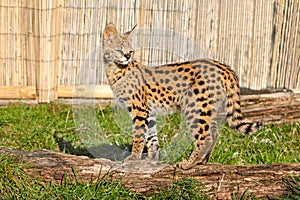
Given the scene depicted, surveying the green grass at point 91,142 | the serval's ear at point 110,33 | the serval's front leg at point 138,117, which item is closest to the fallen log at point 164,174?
the green grass at point 91,142

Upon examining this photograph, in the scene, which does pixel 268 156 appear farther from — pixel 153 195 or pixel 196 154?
pixel 153 195

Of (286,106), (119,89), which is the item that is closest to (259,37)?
(286,106)

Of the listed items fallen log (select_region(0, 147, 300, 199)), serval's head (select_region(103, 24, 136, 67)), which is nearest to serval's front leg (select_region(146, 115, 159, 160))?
fallen log (select_region(0, 147, 300, 199))

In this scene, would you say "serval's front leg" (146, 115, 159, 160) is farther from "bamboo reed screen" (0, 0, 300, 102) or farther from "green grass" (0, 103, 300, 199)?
"bamboo reed screen" (0, 0, 300, 102)

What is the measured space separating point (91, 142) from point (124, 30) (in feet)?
7.53

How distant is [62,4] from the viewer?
841cm

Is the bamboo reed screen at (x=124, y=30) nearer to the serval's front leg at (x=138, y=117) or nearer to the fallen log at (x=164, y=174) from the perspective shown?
the serval's front leg at (x=138, y=117)

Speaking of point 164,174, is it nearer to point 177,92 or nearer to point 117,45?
point 177,92

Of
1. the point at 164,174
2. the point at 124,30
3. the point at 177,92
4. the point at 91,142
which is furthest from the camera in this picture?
the point at 124,30

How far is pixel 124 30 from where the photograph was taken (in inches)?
337

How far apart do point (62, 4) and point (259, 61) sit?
2.62 meters

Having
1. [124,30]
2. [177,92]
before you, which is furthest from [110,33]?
[124,30]

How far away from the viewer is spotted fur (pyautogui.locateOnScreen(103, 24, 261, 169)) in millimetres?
5207

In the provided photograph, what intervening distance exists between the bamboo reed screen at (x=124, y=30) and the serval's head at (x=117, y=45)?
2959mm
